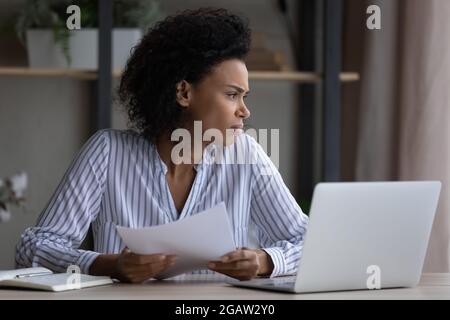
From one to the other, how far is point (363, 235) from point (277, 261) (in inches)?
14.7

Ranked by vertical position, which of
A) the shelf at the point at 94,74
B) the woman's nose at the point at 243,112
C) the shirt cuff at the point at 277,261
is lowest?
the shirt cuff at the point at 277,261

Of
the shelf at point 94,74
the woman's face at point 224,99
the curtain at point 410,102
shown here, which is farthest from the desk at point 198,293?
the shelf at point 94,74

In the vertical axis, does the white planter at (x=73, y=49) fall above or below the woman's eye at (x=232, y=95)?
above

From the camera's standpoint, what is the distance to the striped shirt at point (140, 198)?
2020mm

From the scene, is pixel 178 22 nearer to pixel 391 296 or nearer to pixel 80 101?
pixel 391 296

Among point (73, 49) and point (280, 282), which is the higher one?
point (73, 49)

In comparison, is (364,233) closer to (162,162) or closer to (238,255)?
(238,255)

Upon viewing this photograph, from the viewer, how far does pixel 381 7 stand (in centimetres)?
321

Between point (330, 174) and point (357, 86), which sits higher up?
point (357, 86)

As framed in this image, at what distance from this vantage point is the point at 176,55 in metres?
2.13

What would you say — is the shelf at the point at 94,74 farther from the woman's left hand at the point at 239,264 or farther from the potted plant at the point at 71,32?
the woman's left hand at the point at 239,264

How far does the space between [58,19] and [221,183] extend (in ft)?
4.44

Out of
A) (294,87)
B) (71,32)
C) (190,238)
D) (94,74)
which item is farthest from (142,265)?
(294,87)

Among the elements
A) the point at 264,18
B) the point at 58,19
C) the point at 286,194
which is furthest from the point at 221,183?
the point at 264,18
